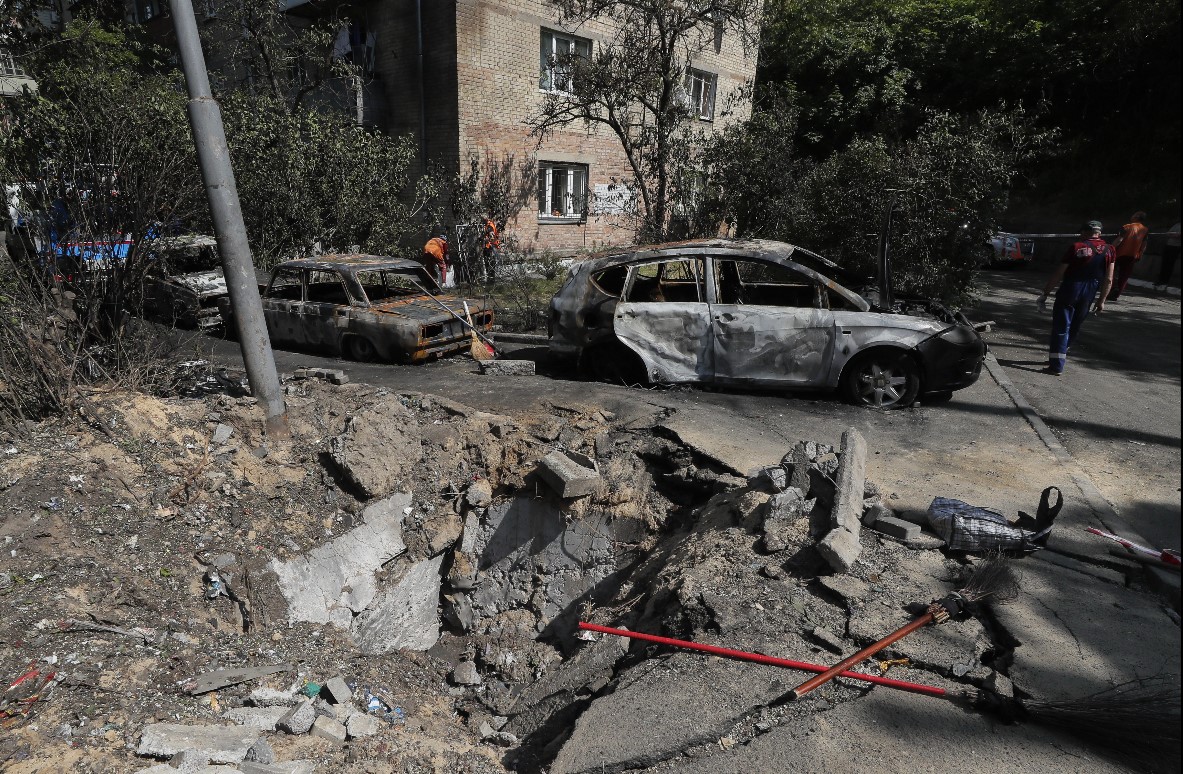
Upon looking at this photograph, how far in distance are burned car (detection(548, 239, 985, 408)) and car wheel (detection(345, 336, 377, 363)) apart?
8.76ft

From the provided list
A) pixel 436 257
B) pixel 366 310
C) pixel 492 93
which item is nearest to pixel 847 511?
pixel 366 310

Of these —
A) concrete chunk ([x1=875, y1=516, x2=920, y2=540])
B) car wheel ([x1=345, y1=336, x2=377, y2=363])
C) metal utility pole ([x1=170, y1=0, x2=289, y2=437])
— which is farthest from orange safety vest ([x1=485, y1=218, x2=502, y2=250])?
concrete chunk ([x1=875, y1=516, x2=920, y2=540])

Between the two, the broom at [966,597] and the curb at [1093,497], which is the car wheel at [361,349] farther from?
the curb at [1093,497]

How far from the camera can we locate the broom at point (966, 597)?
317 cm

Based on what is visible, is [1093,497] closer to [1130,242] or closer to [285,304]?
[1130,242]

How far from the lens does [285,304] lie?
31.4 ft

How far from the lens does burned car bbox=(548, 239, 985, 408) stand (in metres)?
6.70

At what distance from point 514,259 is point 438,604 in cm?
1143

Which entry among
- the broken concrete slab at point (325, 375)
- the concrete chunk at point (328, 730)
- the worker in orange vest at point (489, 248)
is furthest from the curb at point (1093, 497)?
the worker in orange vest at point (489, 248)

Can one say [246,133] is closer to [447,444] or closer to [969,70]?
[447,444]

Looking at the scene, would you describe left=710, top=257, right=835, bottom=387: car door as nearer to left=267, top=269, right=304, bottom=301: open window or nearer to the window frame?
left=267, top=269, right=304, bottom=301: open window

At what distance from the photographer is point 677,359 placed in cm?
726

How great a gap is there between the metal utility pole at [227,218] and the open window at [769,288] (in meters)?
4.32

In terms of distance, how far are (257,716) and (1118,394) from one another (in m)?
8.82
